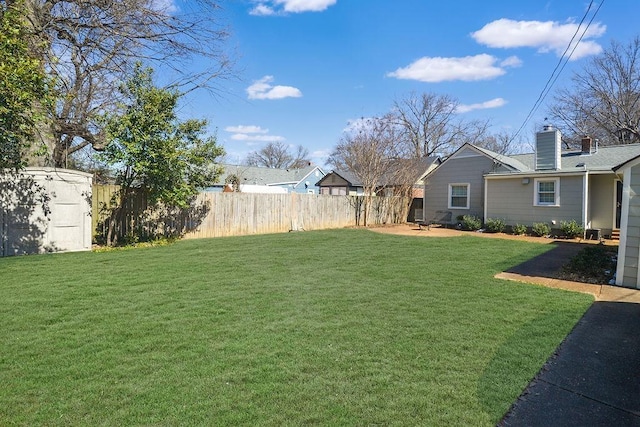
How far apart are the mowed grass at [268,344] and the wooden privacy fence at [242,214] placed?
3.74 m

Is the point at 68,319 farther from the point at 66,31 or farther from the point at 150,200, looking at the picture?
the point at 150,200

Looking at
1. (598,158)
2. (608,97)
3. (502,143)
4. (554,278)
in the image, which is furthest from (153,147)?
(502,143)

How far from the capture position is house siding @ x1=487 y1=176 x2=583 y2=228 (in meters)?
13.5

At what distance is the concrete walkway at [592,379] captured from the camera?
243 centimetres

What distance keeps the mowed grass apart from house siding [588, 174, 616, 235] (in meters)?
10.2

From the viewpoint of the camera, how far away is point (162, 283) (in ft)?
18.9

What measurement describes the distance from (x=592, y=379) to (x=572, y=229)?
12.3 m

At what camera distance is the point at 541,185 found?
14453mm

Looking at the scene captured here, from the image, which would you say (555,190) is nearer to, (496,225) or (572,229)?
(572,229)

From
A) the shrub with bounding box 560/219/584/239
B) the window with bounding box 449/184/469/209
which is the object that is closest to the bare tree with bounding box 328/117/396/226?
the window with bounding box 449/184/469/209

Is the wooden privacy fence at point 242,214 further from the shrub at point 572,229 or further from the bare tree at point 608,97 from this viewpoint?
the bare tree at point 608,97

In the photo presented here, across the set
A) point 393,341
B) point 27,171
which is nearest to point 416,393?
point 393,341

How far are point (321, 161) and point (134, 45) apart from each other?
32446mm

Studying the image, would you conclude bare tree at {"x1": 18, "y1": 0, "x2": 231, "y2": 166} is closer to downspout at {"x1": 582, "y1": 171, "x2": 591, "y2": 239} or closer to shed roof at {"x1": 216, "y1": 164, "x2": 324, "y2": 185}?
downspout at {"x1": 582, "y1": 171, "x2": 591, "y2": 239}
